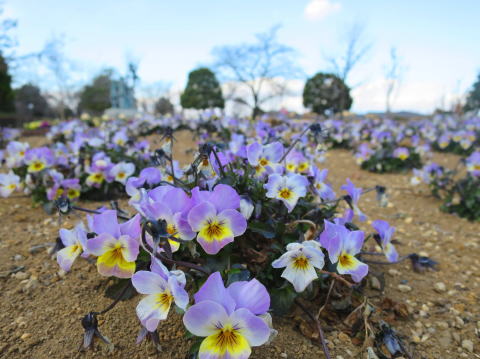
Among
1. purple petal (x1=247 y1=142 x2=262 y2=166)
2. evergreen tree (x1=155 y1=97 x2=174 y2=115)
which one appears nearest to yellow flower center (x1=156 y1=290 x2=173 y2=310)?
purple petal (x1=247 y1=142 x2=262 y2=166)

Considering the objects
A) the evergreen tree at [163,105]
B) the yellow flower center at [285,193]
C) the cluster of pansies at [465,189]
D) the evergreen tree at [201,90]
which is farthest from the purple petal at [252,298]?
the evergreen tree at [163,105]

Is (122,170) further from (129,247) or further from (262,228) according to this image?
(129,247)

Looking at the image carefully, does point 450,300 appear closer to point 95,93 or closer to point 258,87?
point 258,87

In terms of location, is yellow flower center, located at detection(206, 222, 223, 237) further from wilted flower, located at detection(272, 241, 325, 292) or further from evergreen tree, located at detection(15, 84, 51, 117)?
evergreen tree, located at detection(15, 84, 51, 117)

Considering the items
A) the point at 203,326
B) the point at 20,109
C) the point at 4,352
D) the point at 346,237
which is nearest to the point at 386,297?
the point at 346,237

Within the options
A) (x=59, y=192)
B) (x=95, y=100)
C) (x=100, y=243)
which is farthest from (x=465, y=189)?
(x=95, y=100)

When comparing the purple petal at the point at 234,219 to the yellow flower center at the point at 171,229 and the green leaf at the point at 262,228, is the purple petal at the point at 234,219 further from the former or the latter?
the green leaf at the point at 262,228
